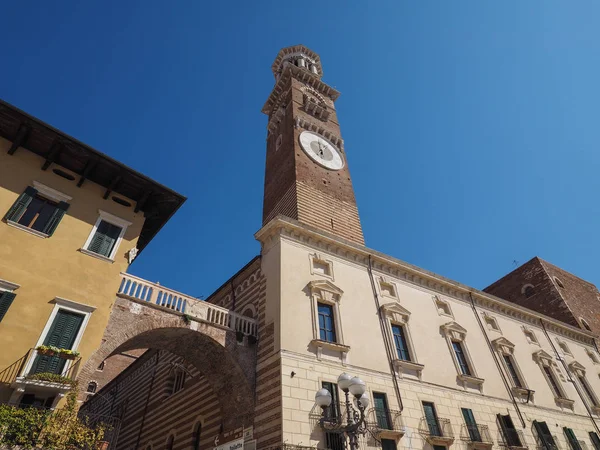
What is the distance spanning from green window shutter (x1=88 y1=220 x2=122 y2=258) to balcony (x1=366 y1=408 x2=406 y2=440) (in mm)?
10568

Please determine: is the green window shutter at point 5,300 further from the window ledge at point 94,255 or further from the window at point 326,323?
the window at point 326,323

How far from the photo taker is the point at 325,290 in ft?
53.0

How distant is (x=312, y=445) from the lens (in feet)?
39.1

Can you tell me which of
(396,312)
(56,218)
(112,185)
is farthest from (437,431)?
(56,218)

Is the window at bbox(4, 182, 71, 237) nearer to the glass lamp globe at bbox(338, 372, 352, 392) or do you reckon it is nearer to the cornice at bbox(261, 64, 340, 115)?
the glass lamp globe at bbox(338, 372, 352, 392)

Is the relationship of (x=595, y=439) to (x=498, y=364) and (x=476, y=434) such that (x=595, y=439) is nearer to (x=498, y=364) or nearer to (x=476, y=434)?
(x=498, y=364)

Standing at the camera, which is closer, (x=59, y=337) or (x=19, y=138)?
(x=59, y=337)

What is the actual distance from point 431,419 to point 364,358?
352 centimetres

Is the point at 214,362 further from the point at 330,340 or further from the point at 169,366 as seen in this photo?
the point at 169,366

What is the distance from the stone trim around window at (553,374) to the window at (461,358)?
22.8 feet

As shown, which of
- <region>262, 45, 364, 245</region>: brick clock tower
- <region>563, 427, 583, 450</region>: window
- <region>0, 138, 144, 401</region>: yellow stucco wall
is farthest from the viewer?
<region>262, 45, 364, 245</region>: brick clock tower

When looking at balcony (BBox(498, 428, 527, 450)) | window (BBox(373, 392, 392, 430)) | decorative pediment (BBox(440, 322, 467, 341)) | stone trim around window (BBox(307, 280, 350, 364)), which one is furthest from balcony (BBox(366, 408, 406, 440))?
decorative pediment (BBox(440, 322, 467, 341))

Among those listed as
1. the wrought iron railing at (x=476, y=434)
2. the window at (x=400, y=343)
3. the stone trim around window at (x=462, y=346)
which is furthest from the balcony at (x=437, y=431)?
the stone trim around window at (x=462, y=346)

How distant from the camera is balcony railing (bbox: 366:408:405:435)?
13.3 metres
